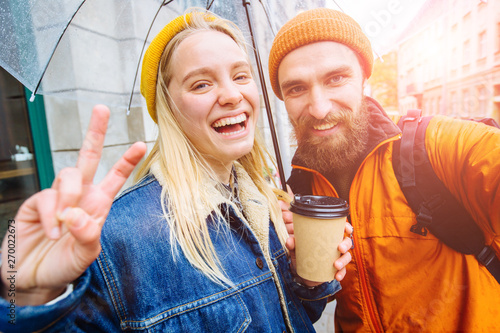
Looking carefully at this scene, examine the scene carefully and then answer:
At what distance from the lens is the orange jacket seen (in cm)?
108

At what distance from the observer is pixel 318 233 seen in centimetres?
112

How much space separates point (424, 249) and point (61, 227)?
1429 mm

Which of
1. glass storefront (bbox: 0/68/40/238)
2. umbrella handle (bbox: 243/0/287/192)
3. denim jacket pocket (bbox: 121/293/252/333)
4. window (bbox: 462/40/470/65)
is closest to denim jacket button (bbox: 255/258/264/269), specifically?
denim jacket pocket (bbox: 121/293/252/333)

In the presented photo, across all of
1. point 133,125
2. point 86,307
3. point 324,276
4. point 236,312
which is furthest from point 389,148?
point 133,125

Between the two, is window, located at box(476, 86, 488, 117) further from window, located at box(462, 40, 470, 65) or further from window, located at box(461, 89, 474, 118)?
window, located at box(462, 40, 470, 65)

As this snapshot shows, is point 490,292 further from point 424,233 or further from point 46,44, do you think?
point 46,44

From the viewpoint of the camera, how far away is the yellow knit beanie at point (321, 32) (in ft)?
4.03

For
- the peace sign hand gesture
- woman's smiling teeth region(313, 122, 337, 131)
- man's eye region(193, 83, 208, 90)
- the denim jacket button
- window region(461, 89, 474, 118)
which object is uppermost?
man's eye region(193, 83, 208, 90)

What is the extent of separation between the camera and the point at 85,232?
678 mm

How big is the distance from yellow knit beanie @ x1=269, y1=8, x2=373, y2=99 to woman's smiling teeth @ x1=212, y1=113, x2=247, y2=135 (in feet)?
1.29

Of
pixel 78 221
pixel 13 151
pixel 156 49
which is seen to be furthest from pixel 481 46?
pixel 13 151

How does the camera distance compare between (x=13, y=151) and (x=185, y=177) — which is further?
(x=13, y=151)

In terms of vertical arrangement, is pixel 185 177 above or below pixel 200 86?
below

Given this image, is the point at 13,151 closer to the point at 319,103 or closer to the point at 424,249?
the point at 319,103
